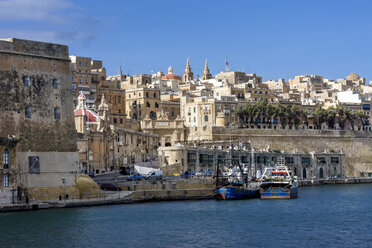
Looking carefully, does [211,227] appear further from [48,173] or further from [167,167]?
[167,167]

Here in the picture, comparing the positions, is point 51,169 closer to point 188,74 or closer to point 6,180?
point 6,180

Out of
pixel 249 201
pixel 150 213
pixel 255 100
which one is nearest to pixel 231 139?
pixel 255 100

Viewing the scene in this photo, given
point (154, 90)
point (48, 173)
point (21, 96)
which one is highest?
point (154, 90)

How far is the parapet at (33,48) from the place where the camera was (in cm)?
4750

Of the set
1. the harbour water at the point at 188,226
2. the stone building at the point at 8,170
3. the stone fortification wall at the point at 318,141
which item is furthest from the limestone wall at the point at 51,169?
the stone fortification wall at the point at 318,141

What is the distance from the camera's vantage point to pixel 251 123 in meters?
112

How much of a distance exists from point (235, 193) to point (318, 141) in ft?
173

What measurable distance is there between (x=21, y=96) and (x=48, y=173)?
18.0ft

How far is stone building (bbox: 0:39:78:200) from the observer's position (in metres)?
47.3

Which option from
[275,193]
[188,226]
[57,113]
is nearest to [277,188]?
[275,193]

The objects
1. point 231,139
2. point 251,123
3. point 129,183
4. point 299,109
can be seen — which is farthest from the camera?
point 299,109

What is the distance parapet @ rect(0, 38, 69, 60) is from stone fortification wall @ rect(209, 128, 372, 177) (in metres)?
55.0

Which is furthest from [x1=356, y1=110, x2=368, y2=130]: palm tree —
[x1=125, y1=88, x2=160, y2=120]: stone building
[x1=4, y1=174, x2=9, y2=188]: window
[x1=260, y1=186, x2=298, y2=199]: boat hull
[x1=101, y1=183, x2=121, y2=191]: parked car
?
[x1=4, y1=174, x2=9, y2=188]: window

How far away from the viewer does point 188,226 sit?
145ft
